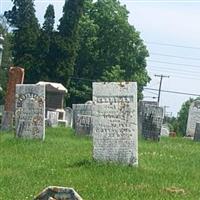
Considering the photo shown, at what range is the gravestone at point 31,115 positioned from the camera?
60.5 feet

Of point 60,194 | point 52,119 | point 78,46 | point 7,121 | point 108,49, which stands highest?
point 108,49

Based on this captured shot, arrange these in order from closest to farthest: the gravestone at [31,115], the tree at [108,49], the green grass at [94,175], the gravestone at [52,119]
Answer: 1. the green grass at [94,175]
2. the gravestone at [31,115]
3. the gravestone at [52,119]
4. the tree at [108,49]

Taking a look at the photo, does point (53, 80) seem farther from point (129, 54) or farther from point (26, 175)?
point (26, 175)

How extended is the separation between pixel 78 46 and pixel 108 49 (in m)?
6.17

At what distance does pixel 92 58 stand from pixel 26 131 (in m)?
45.5

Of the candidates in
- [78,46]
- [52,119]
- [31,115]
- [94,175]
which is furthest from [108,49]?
[94,175]

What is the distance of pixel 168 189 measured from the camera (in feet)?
32.1

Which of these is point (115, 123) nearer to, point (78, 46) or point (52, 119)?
point (52, 119)

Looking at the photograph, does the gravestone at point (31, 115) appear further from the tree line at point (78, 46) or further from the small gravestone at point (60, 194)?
the tree line at point (78, 46)

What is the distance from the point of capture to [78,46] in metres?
59.8

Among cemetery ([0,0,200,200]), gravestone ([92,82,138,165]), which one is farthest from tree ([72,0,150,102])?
gravestone ([92,82,138,165])

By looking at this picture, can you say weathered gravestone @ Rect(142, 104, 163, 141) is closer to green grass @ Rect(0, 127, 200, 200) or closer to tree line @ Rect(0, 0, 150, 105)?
green grass @ Rect(0, 127, 200, 200)

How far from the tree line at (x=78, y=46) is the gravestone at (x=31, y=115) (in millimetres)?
35523

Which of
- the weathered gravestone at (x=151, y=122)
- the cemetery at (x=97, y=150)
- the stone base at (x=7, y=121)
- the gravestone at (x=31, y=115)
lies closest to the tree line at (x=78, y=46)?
the cemetery at (x=97, y=150)
